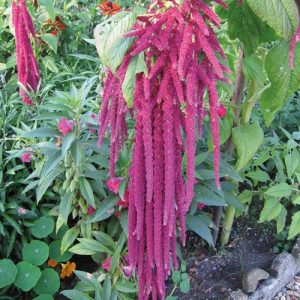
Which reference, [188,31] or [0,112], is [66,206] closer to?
[0,112]

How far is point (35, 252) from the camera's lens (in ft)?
5.93

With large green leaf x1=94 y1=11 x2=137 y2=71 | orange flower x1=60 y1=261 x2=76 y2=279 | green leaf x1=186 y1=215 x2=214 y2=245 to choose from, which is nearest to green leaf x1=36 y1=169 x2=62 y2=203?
orange flower x1=60 y1=261 x2=76 y2=279

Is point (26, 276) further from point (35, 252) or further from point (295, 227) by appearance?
point (295, 227)

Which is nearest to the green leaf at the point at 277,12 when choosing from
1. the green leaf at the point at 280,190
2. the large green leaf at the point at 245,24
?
the large green leaf at the point at 245,24

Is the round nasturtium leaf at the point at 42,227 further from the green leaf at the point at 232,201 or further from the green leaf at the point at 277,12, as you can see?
→ the green leaf at the point at 277,12

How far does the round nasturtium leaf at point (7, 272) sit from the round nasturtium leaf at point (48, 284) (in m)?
0.12

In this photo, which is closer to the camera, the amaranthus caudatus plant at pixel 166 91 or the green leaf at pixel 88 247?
the amaranthus caudatus plant at pixel 166 91

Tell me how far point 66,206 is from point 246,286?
0.84m

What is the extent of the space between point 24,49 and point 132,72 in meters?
1.25

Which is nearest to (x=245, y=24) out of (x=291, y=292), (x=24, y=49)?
(x=24, y=49)

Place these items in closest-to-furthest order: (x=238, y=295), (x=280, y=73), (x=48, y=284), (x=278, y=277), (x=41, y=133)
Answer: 1. (x=280, y=73)
2. (x=41, y=133)
3. (x=48, y=284)
4. (x=238, y=295)
5. (x=278, y=277)

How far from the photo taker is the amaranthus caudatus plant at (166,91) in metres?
0.84

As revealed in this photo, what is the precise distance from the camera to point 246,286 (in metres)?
1.94

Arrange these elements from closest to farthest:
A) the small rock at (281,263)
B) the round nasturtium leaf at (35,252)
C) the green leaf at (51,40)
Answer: the round nasturtium leaf at (35,252) < the small rock at (281,263) < the green leaf at (51,40)
